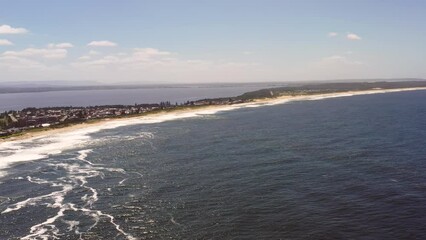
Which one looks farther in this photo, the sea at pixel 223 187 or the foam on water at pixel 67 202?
the foam on water at pixel 67 202

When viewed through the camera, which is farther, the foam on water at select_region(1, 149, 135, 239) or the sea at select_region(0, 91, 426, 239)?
the foam on water at select_region(1, 149, 135, 239)

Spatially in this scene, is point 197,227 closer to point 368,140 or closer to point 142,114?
point 368,140

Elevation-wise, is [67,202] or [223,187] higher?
[223,187]

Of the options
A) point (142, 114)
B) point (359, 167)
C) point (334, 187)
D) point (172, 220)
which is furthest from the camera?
point (142, 114)

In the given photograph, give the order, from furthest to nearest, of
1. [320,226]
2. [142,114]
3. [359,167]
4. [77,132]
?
1. [142,114]
2. [77,132]
3. [359,167]
4. [320,226]

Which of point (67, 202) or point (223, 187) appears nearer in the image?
point (67, 202)

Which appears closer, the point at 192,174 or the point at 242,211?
the point at 242,211

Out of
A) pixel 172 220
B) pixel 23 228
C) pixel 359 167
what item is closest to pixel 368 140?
pixel 359 167
